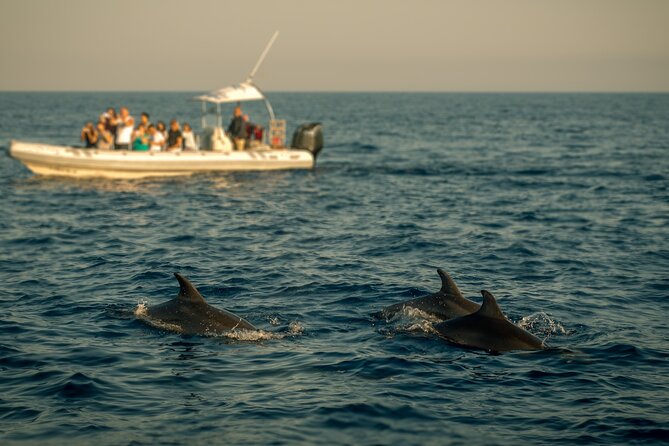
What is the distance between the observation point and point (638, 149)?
54562 mm

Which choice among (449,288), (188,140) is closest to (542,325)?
(449,288)

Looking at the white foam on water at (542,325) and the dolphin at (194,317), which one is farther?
the white foam on water at (542,325)

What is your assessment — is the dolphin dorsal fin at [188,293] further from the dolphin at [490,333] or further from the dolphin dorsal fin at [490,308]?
the dolphin dorsal fin at [490,308]

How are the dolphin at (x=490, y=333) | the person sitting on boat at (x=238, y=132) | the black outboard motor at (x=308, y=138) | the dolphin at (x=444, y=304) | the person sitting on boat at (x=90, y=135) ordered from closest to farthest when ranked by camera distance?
1. the dolphin at (x=490, y=333)
2. the dolphin at (x=444, y=304)
3. the person sitting on boat at (x=90, y=135)
4. the person sitting on boat at (x=238, y=132)
5. the black outboard motor at (x=308, y=138)

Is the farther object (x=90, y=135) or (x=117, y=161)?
(x=90, y=135)

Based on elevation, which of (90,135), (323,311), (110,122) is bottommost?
(323,311)

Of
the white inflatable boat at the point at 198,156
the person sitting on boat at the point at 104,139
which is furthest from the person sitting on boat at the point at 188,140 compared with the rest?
the person sitting on boat at the point at 104,139

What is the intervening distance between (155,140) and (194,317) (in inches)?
864

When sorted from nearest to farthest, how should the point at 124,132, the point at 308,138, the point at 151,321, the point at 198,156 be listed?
the point at 151,321 → the point at 124,132 → the point at 198,156 → the point at 308,138

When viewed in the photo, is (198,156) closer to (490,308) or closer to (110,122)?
(110,122)

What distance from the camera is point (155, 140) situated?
34.6 meters

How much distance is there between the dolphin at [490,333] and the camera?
1309 centimetres

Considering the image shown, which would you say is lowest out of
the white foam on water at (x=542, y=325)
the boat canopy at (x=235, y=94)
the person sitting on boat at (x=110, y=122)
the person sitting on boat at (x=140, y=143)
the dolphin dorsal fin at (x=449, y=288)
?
the white foam on water at (x=542, y=325)

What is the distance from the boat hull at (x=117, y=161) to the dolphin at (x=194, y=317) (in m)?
20.4
